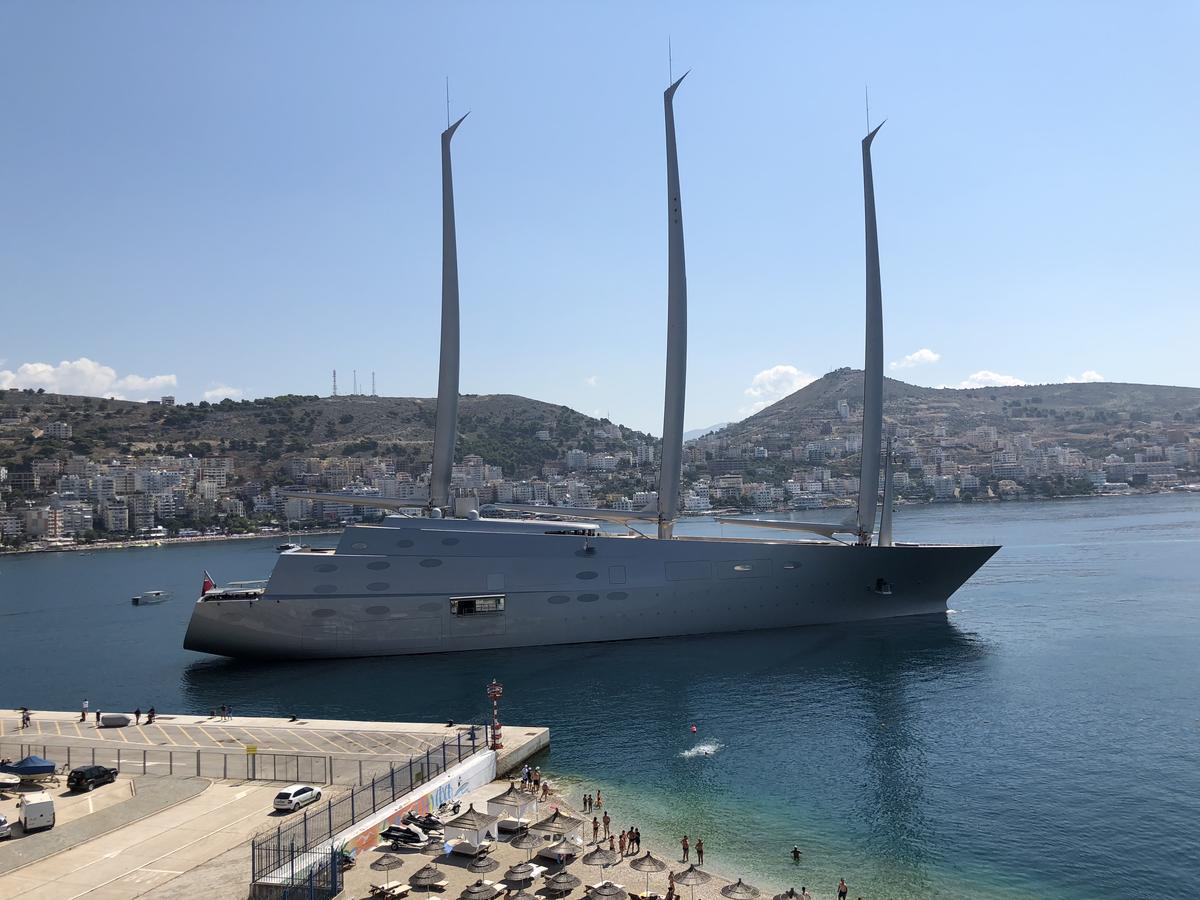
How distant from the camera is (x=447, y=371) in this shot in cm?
4141

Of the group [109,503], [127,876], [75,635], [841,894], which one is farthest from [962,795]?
[109,503]

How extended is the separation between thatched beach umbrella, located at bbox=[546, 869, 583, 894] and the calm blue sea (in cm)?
367

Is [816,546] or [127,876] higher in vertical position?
[816,546]

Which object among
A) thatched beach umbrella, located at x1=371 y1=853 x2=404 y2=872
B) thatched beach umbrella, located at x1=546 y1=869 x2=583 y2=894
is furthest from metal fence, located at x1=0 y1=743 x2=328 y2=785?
thatched beach umbrella, located at x1=546 y1=869 x2=583 y2=894

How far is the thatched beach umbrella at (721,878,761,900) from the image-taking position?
16859mm

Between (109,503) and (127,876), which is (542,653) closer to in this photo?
(127,876)

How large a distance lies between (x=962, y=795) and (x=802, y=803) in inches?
159

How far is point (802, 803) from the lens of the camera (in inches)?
878

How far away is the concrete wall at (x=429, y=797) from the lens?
60.6 ft

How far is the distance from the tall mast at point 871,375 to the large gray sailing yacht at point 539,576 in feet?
0.31

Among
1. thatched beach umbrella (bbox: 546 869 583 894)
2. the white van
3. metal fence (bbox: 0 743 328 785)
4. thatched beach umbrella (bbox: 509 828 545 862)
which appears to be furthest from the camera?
metal fence (bbox: 0 743 328 785)

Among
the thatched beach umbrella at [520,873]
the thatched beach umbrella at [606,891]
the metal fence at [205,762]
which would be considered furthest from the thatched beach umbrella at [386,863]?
the metal fence at [205,762]

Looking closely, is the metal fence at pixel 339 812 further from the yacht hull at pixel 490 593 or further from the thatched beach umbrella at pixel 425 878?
the yacht hull at pixel 490 593

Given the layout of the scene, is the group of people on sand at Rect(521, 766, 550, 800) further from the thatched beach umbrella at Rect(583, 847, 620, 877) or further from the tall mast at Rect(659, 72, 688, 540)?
the tall mast at Rect(659, 72, 688, 540)
